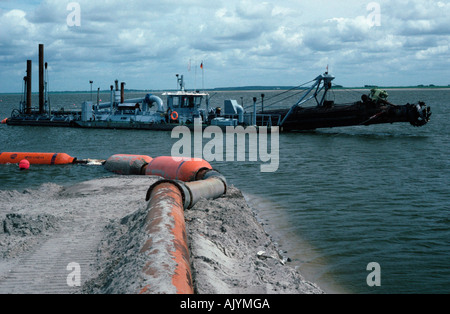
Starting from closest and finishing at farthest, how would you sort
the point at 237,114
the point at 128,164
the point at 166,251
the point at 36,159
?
the point at 166,251 < the point at 128,164 < the point at 36,159 < the point at 237,114

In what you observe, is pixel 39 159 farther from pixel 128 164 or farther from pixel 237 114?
pixel 237 114

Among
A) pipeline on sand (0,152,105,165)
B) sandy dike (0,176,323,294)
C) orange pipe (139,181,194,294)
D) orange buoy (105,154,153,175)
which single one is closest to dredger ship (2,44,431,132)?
pipeline on sand (0,152,105,165)

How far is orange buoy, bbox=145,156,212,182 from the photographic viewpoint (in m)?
15.2

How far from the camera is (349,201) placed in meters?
15.2

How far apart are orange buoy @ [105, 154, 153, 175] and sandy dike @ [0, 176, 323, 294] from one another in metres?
5.95

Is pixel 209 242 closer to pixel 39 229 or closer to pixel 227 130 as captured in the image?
pixel 39 229

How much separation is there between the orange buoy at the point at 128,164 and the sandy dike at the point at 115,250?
19.5 ft

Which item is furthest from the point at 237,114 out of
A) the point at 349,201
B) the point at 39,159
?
the point at 349,201

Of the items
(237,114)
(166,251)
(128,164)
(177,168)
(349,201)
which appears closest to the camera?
(166,251)

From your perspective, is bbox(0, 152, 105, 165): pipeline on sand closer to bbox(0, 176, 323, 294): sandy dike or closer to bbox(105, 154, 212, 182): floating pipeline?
bbox(105, 154, 212, 182): floating pipeline

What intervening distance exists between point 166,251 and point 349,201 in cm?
1025

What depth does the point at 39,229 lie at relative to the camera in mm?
9180

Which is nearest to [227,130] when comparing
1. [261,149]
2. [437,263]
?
[261,149]
